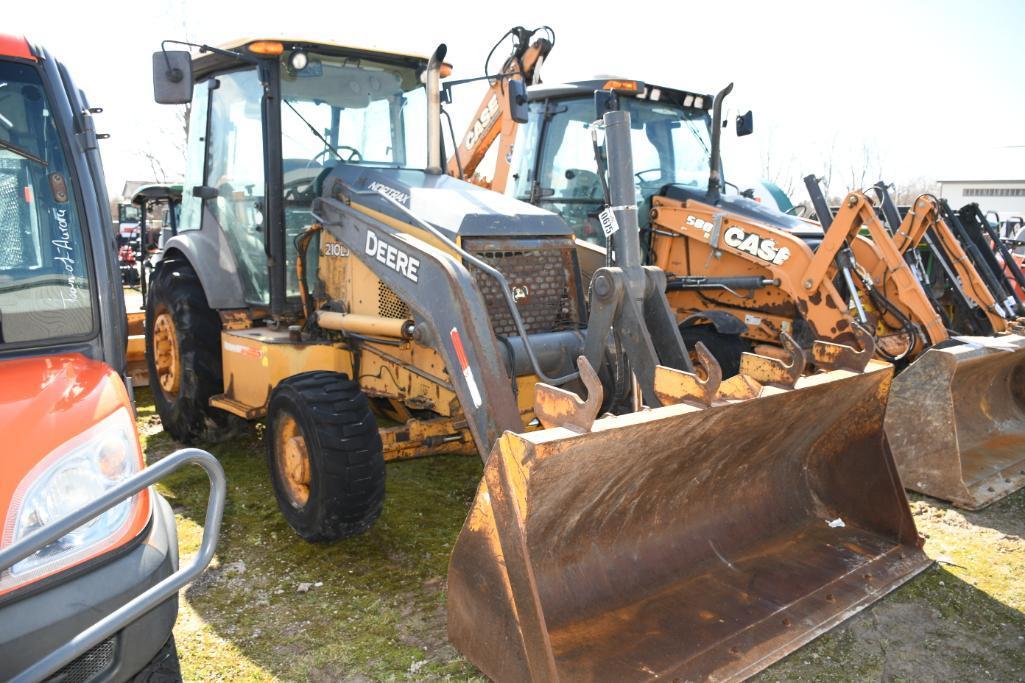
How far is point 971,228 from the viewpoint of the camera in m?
7.05

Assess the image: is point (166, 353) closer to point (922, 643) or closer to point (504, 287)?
point (504, 287)

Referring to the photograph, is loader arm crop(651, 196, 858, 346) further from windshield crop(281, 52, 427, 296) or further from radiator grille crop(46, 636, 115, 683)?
radiator grille crop(46, 636, 115, 683)

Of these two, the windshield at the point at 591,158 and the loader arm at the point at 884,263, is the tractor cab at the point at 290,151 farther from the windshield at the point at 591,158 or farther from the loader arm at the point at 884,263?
the loader arm at the point at 884,263

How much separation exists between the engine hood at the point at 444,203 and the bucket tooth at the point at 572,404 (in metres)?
1.44

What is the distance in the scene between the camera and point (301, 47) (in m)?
4.59

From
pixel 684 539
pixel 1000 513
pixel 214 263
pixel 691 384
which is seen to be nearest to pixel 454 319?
pixel 691 384

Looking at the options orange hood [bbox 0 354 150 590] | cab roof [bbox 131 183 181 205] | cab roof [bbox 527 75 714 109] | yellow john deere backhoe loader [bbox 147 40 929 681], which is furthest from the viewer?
cab roof [bbox 131 183 181 205]

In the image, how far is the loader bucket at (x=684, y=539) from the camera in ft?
9.10

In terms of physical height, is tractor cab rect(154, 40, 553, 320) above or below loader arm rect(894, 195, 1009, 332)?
above

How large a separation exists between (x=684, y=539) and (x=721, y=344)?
2421mm

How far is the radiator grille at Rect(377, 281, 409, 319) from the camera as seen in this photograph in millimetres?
4219

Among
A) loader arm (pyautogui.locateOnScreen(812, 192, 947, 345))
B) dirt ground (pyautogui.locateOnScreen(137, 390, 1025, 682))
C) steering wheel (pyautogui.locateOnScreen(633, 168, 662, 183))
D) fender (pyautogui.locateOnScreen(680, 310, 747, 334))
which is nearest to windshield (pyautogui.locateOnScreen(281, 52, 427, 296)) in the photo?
dirt ground (pyautogui.locateOnScreen(137, 390, 1025, 682))

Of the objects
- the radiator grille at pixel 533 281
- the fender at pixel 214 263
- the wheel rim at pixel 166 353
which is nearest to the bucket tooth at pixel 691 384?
the radiator grille at pixel 533 281

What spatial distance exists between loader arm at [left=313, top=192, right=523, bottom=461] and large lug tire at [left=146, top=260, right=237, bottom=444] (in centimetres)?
158
